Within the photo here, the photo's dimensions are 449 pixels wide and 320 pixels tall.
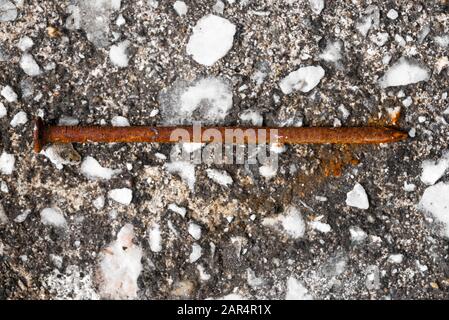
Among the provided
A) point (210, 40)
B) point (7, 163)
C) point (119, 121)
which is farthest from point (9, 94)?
point (210, 40)

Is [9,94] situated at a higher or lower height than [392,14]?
lower

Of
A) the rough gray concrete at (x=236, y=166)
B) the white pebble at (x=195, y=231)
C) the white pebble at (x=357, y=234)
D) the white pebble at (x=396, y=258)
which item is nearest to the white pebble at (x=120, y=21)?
the rough gray concrete at (x=236, y=166)

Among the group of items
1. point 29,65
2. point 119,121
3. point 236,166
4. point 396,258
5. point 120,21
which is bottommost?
point 396,258

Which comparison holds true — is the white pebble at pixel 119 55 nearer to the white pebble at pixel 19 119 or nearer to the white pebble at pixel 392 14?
the white pebble at pixel 19 119

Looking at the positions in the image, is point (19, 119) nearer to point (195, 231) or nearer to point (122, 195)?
point (122, 195)

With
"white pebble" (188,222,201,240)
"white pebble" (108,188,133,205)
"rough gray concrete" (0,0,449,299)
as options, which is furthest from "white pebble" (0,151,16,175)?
"white pebble" (188,222,201,240)

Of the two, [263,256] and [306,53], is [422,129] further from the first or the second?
[263,256]

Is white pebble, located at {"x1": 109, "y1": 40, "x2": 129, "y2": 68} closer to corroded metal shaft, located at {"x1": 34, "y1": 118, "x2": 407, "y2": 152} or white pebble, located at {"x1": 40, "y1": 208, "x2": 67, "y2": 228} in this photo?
corroded metal shaft, located at {"x1": 34, "y1": 118, "x2": 407, "y2": 152}
